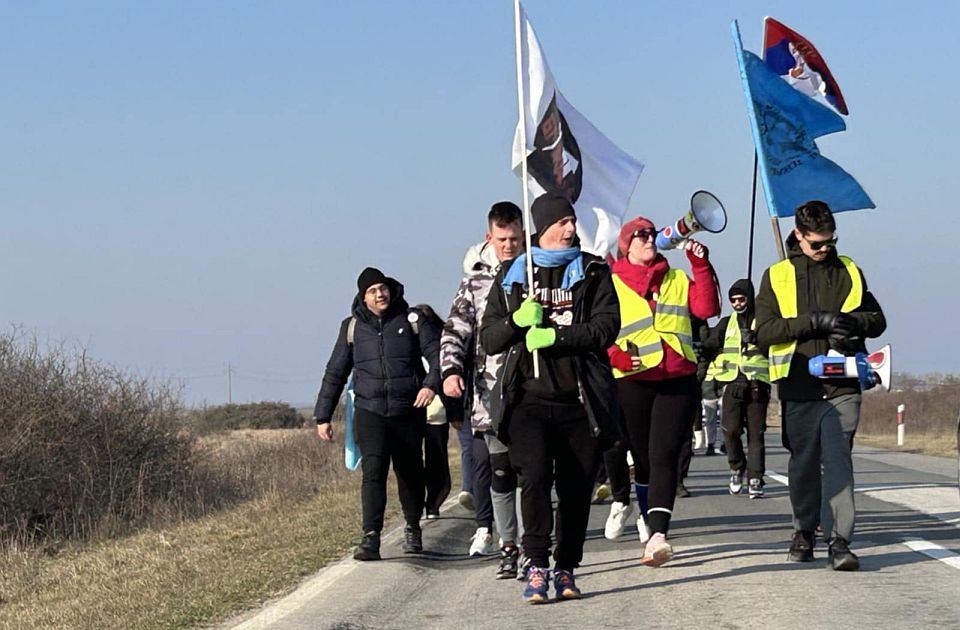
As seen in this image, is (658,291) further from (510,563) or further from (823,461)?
(510,563)

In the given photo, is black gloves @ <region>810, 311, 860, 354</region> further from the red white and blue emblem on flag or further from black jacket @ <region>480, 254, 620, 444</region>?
the red white and blue emblem on flag

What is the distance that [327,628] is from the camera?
7.35 m

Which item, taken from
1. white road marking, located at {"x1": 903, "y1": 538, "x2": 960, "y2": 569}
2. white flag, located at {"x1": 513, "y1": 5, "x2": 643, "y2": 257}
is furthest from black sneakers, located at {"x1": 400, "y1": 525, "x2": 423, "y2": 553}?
white road marking, located at {"x1": 903, "y1": 538, "x2": 960, "y2": 569}

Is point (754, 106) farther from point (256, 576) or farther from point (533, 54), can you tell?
point (256, 576)

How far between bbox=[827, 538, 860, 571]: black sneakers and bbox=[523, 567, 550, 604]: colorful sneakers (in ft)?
6.07

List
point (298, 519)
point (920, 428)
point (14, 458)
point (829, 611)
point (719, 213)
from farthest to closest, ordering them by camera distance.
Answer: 1. point (920, 428)
2. point (14, 458)
3. point (298, 519)
4. point (719, 213)
5. point (829, 611)

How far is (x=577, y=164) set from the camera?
11.6 meters

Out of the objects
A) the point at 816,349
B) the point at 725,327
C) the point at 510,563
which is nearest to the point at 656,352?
the point at 816,349

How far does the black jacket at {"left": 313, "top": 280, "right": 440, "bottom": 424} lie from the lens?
10.4m

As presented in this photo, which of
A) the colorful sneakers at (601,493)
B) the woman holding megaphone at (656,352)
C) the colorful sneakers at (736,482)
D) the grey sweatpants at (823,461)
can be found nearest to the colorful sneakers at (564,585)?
the woman holding megaphone at (656,352)

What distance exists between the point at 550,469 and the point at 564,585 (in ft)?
2.02

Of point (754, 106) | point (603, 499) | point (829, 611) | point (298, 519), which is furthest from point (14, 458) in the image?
point (829, 611)

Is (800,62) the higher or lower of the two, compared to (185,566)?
higher

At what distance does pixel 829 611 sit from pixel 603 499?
23.0 ft
